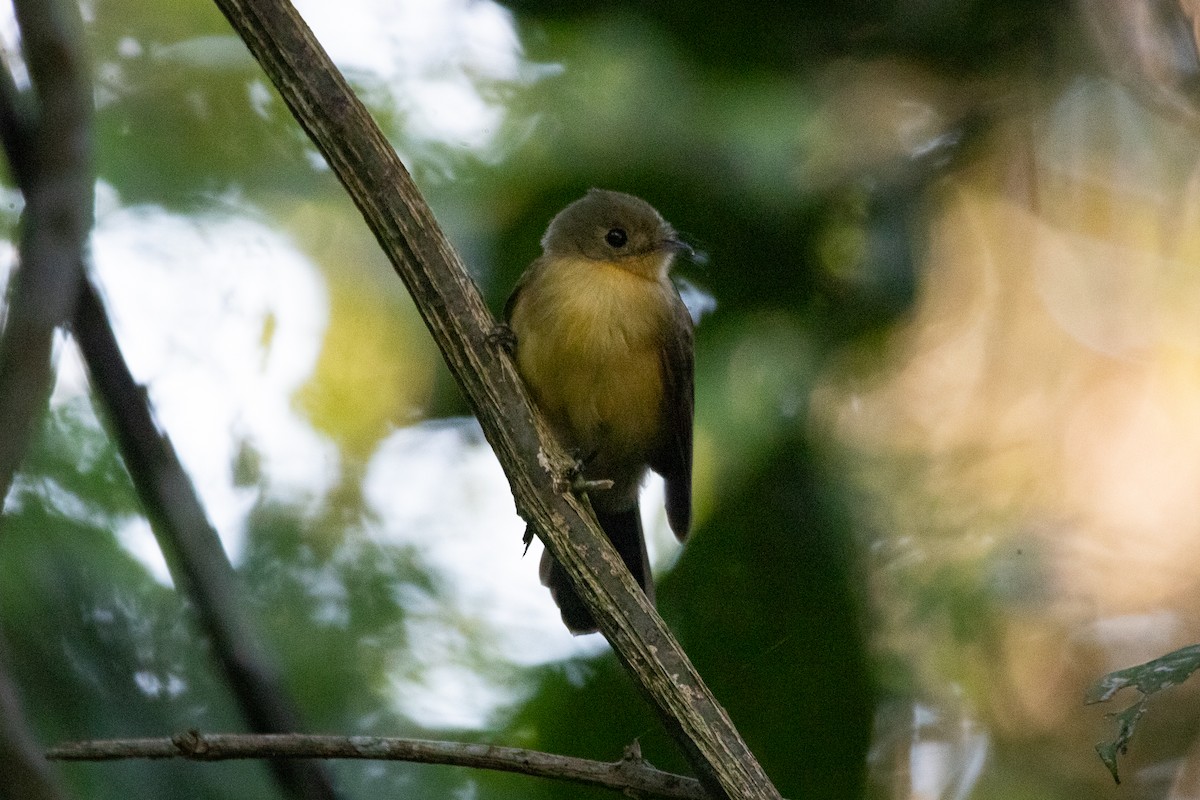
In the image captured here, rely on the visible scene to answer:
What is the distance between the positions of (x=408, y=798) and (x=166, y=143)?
3.05 meters

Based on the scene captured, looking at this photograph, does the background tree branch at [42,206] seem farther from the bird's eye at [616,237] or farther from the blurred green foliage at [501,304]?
the bird's eye at [616,237]

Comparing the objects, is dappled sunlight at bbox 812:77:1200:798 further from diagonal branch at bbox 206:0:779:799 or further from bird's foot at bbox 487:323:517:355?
diagonal branch at bbox 206:0:779:799

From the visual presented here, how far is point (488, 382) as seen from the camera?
3.25m

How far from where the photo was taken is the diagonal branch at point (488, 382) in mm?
3008

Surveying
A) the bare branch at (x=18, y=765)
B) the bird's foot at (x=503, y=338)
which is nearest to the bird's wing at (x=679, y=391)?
the bird's foot at (x=503, y=338)

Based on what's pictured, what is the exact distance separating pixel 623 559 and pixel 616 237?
3.94 ft

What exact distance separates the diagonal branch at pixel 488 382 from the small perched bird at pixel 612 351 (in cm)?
140

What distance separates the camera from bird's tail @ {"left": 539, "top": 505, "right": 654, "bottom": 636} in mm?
4867

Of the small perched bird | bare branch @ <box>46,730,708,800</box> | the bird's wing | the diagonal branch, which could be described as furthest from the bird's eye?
bare branch @ <box>46,730,708,800</box>

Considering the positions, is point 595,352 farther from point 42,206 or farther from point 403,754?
point 42,206

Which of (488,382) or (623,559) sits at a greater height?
(488,382)

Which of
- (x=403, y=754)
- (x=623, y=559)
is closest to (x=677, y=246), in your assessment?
(x=623, y=559)

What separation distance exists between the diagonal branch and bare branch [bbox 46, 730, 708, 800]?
0.37ft

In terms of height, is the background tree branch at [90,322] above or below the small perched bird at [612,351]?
above
